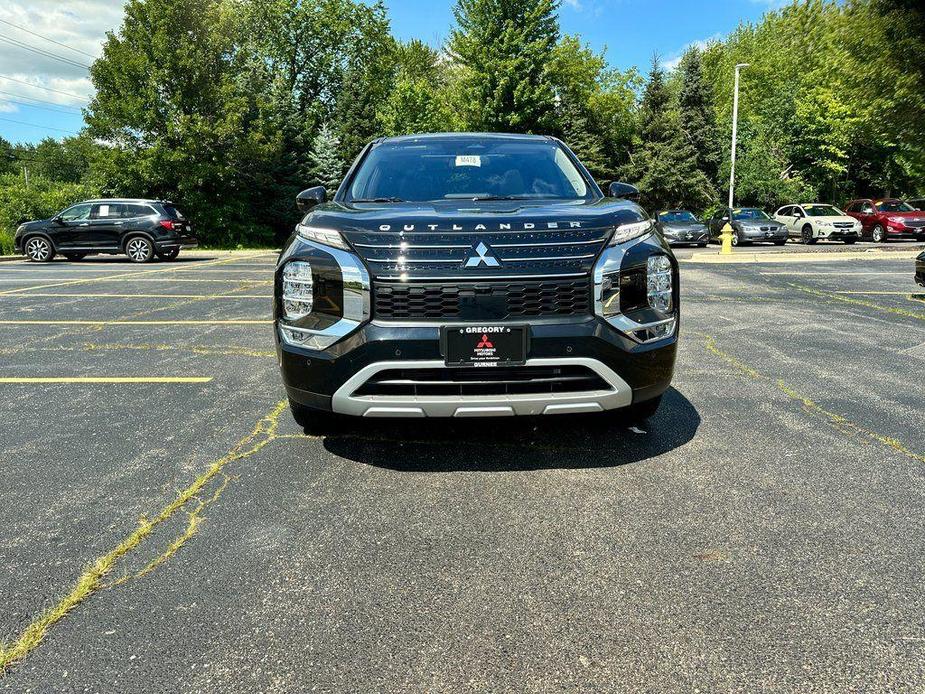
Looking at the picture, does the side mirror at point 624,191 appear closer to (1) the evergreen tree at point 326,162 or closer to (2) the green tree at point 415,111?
(1) the evergreen tree at point 326,162

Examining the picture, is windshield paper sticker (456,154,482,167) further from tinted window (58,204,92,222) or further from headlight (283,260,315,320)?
tinted window (58,204,92,222)

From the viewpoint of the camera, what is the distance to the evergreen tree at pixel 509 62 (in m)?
38.5

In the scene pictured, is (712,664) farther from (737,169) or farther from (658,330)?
(737,169)

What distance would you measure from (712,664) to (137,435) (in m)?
3.32

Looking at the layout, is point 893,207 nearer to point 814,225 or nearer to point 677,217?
point 814,225

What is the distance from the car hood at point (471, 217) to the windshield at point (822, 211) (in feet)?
89.6

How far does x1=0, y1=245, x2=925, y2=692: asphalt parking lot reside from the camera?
1.96 meters

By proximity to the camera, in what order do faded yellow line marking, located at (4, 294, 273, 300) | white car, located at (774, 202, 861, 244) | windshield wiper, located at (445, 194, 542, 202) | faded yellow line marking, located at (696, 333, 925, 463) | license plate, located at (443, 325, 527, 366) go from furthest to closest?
1. white car, located at (774, 202, 861, 244)
2. faded yellow line marking, located at (4, 294, 273, 300)
3. windshield wiper, located at (445, 194, 542, 202)
4. faded yellow line marking, located at (696, 333, 925, 463)
5. license plate, located at (443, 325, 527, 366)

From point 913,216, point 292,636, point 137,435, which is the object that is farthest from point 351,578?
point 913,216

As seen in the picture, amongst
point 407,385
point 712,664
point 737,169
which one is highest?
point 737,169

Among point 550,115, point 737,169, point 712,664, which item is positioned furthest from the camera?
point 737,169

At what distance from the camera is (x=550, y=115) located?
40.0 meters

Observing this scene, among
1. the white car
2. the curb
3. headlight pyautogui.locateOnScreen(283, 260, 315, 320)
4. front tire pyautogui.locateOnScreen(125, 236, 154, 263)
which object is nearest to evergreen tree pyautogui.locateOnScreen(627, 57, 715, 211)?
the white car

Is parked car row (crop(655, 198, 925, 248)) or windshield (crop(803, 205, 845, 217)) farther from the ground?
windshield (crop(803, 205, 845, 217))
